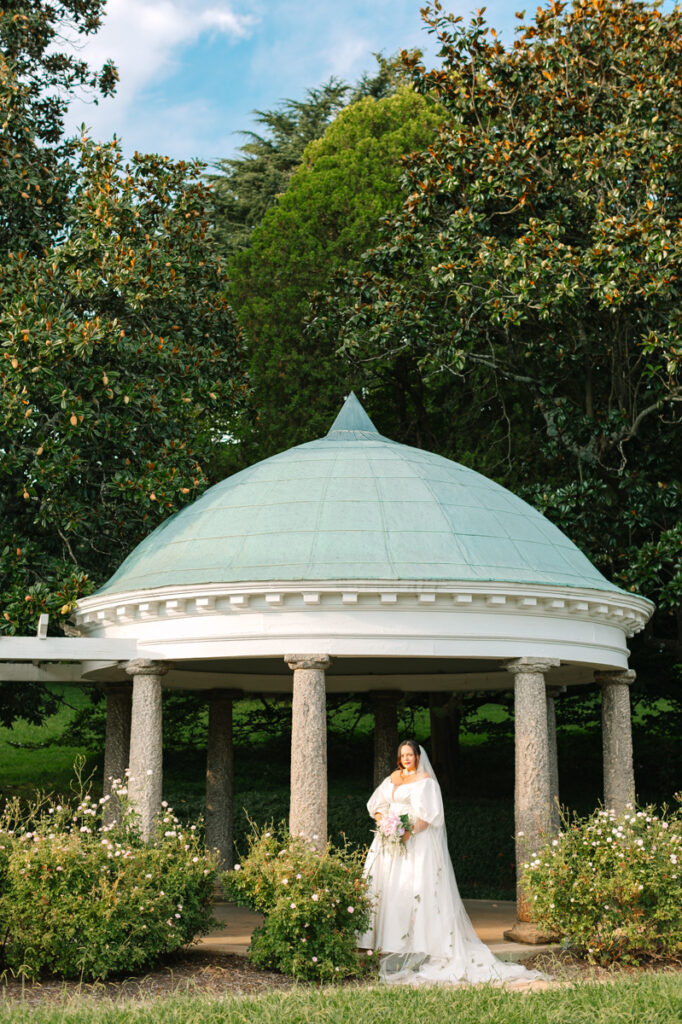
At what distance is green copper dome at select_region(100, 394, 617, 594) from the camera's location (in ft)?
45.9

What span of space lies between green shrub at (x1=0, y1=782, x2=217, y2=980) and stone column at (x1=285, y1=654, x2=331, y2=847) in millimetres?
1752

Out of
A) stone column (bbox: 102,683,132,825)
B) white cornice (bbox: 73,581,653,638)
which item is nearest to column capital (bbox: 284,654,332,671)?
white cornice (bbox: 73,581,653,638)

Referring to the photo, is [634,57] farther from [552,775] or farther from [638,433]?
[552,775]

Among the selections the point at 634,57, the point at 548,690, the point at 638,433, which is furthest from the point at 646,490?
the point at 634,57

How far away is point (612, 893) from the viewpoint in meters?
12.1

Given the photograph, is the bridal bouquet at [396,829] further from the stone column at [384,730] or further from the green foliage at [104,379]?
the stone column at [384,730]

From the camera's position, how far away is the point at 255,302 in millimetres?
28781

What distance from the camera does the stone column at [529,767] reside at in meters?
13.8

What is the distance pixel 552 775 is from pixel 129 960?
8.30 meters

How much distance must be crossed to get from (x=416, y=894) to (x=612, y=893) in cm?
208

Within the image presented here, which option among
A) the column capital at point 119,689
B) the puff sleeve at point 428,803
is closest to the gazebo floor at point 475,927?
the puff sleeve at point 428,803

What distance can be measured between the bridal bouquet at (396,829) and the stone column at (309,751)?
39.0 inches

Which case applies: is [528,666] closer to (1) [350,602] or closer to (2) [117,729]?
(1) [350,602]

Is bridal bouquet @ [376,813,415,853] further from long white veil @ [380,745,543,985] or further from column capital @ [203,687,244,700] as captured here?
column capital @ [203,687,244,700]
